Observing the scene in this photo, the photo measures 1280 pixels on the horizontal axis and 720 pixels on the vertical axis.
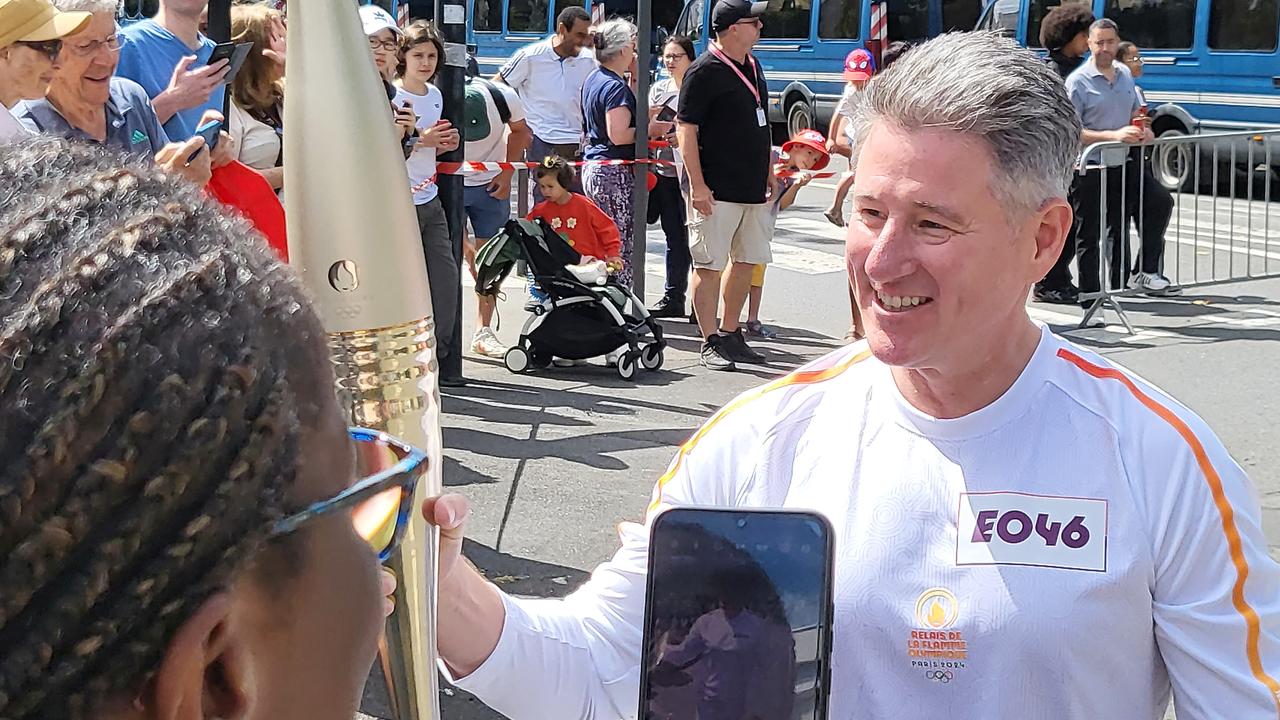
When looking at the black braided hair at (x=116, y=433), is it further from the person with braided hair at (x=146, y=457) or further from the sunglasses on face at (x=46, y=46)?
the sunglasses on face at (x=46, y=46)

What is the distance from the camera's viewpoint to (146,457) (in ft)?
2.81

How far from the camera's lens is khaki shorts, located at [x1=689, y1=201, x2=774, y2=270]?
812cm

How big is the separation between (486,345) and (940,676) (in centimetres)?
672

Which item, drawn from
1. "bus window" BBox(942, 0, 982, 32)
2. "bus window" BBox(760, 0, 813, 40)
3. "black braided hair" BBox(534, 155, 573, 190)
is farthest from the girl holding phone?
"bus window" BBox(760, 0, 813, 40)

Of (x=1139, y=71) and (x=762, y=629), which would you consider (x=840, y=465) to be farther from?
(x=1139, y=71)

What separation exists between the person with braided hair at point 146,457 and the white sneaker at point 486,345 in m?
7.56

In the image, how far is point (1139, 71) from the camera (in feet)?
42.5

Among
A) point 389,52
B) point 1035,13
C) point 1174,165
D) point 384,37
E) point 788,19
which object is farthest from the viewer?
point 788,19

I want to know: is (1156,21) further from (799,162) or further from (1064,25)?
(799,162)

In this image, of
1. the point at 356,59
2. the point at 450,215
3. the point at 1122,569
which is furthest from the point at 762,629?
the point at 450,215

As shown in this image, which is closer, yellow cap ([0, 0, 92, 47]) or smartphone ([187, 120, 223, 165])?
yellow cap ([0, 0, 92, 47])

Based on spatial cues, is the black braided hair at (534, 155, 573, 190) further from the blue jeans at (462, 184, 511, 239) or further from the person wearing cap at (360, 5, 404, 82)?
the person wearing cap at (360, 5, 404, 82)

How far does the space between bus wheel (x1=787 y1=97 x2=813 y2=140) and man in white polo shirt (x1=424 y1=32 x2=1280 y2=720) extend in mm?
19357

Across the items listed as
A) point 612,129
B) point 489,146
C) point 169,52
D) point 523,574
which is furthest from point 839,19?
point 523,574
